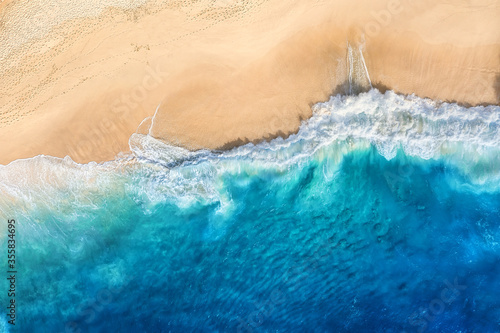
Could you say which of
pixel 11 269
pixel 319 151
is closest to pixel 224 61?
pixel 319 151

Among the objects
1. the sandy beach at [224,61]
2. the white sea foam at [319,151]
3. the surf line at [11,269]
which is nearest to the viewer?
the white sea foam at [319,151]

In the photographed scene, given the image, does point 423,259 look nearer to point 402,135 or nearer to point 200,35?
point 402,135

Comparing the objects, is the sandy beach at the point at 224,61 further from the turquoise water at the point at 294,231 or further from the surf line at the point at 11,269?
the surf line at the point at 11,269
